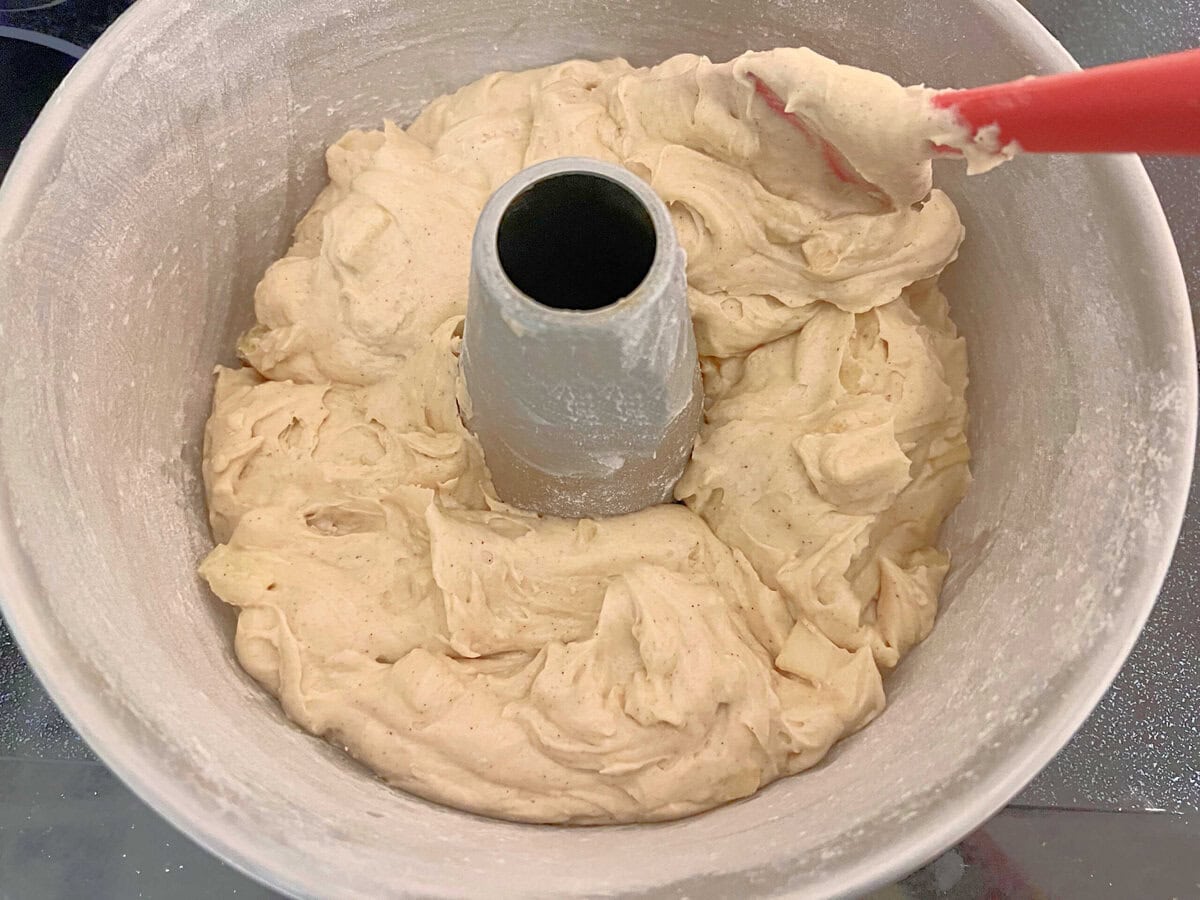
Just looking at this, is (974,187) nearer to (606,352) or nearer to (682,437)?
(682,437)

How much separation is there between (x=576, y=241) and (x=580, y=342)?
17 cm

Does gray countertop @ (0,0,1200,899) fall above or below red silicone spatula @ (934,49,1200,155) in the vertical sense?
below

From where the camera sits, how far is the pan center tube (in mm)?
915

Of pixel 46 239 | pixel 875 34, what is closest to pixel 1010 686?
pixel 875 34

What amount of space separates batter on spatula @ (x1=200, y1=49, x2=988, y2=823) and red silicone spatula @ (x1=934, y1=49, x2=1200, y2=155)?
4.8 inches

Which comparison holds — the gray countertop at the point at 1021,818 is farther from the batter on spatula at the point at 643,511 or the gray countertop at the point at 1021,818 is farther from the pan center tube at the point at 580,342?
the pan center tube at the point at 580,342

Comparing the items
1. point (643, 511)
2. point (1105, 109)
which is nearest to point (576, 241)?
point (643, 511)

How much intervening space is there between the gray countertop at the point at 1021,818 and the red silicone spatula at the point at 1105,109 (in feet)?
3.44

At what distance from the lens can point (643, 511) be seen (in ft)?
4.03

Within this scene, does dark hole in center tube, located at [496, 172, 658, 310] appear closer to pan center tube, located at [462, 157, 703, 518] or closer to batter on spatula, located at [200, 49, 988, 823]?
pan center tube, located at [462, 157, 703, 518]

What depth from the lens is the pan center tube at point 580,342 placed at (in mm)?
915

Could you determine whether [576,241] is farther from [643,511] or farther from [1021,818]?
[1021,818]

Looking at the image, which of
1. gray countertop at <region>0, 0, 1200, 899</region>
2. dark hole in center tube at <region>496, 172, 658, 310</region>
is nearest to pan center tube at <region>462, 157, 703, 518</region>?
dark hole in center tube at <region>496, 172, 658, 310</region>

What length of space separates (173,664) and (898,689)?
33.3 inches
